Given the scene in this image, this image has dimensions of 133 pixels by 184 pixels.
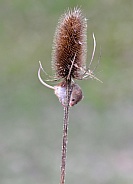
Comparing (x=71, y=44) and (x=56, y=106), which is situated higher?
(x=56, y=106)

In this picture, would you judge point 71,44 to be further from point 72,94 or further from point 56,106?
point 56,106

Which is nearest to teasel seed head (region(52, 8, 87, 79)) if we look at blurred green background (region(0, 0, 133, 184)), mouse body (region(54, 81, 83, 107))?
mouse body (region(54, 81, 83, 107))

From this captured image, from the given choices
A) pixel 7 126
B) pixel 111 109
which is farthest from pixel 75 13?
pixel 111 109

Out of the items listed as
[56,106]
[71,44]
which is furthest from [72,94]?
[56,106]

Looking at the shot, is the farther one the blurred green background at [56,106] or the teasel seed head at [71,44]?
the blurred green background at [56,106]

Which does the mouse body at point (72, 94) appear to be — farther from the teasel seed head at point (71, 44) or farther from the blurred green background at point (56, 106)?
the blurred green background at point (56, 106)

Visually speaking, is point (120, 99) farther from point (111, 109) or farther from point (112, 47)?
point (112, 47)

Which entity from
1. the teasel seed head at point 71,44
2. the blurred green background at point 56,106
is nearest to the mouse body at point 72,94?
the teasel seed head at point 71,44
